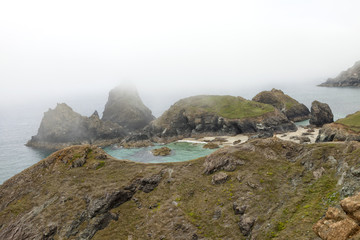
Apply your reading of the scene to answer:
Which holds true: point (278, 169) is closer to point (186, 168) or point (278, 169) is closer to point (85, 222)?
point (186, 168)

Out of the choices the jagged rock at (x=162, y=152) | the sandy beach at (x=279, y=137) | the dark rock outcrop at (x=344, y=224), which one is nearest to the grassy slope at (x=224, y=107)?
the sandy beach at (x=279, y=137)

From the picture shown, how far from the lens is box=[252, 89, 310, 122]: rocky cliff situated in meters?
149

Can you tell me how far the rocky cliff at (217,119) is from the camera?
123 meters

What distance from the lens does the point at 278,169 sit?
40.2 m

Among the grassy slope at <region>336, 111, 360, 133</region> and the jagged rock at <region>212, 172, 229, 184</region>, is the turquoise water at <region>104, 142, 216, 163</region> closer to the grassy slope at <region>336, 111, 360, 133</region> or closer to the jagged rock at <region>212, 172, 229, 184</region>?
the jagged rock at <region>212, 172, 229, 184</region>

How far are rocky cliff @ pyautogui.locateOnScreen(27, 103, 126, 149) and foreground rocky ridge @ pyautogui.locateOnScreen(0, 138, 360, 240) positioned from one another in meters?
89.0

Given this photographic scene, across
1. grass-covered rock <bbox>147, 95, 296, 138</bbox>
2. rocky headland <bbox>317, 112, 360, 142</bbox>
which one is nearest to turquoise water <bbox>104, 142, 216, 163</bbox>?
grass-covered rock <bbox>147, 95, 296, 138</bbox>

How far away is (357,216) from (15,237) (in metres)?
46.9

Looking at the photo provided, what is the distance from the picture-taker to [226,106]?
145750mm

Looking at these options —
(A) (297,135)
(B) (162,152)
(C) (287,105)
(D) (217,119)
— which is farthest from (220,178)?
(C) (287,105)

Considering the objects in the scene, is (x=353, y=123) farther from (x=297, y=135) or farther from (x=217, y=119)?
(x=217, y=119)

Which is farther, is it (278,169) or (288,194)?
(278,169)

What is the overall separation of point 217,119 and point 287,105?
184 ft

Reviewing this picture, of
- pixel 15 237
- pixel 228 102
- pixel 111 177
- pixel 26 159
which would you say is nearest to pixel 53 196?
pixel 15 237
